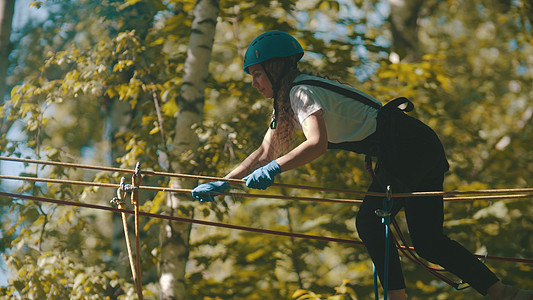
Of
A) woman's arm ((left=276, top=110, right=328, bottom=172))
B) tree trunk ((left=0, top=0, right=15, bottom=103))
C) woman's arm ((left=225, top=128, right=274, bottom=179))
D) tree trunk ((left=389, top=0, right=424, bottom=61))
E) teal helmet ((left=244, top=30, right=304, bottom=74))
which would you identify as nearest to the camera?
woman's arm ((left=276, top=110, right=328, bottom=172))

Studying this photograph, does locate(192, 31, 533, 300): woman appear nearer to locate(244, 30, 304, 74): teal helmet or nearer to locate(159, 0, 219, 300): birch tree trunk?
locate(244, 30, 304, 74): teal helmet

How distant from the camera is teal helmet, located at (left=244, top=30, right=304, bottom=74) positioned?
102 inches

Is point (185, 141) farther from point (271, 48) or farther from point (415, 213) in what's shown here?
point (415, 213)

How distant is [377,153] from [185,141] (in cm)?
224

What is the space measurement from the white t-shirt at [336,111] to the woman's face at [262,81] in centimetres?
18

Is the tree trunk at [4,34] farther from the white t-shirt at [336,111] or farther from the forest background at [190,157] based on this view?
the white t-shirt at [336,111]

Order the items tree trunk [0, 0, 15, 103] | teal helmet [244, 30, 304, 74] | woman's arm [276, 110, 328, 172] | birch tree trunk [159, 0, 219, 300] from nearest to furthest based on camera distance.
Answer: woman's arm [276, 110, 328, 172], teal helmet [244, 30, 304, 74], birch tree trunk [159, 0, 219, 300], tree trunk [0, 0, 15, 103]

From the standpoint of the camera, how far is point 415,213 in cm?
247

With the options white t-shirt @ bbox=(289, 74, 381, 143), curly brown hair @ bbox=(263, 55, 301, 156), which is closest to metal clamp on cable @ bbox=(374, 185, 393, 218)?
white t-shirt @ bbox=(289, 74, 381, 143)

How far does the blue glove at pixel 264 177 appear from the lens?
2305 millimetres

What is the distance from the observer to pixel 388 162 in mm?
2451

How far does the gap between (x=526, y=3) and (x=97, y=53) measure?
5103 mm

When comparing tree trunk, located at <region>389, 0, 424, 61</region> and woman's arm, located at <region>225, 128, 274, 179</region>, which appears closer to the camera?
woman's arm, located at <region>225, 128, 274, 179</region>

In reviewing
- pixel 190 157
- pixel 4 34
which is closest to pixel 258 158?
pixel 190 157
